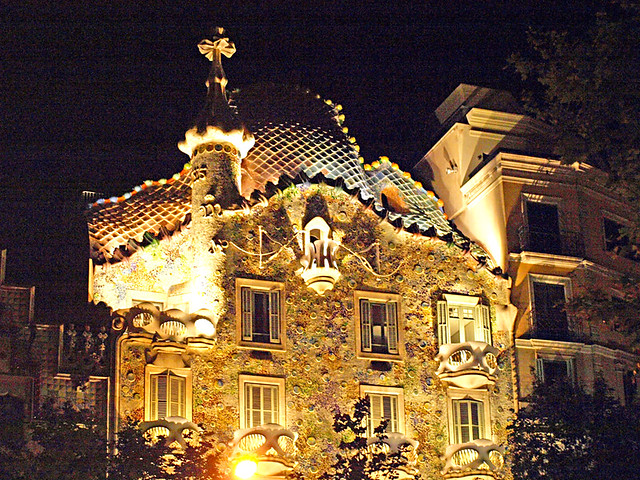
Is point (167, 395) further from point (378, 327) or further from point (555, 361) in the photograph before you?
point (555, 361)

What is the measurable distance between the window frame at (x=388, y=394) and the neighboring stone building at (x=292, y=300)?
0.12 feet

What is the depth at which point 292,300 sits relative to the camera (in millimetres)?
37938

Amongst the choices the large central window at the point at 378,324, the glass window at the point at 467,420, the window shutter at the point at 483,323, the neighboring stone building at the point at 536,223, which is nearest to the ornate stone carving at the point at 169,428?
the large central window at the point at 378,324

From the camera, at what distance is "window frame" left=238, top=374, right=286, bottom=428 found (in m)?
36.2

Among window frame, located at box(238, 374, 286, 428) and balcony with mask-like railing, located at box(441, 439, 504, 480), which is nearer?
window frame, located at box(238, 374, 286, 428)

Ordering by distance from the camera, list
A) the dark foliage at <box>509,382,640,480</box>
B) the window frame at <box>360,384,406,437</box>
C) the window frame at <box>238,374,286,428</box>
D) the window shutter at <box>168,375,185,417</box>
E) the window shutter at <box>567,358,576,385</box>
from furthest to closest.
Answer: the window shutter at <box>567,358,576,385</box> < the window frame at <box>360,384,406,437</box> < the window frame at <box>238,374,286,428</box> < the window shutter at <box>168,375,185,417</box> < the dark foliage at <box>509,382,640,480</box>

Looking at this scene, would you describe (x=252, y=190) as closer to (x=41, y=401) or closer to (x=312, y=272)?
(x=312, y=272)

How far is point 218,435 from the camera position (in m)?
35.7

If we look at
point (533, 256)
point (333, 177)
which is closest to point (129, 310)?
point (333, 177)

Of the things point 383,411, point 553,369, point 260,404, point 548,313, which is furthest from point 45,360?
point 548,313

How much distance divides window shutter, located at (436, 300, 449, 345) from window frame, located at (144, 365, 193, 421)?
23.9 feet

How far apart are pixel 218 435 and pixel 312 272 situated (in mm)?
5070

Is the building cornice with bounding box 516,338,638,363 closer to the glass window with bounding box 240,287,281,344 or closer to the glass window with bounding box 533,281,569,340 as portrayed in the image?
the glass window with bounding box 533,281,569,340

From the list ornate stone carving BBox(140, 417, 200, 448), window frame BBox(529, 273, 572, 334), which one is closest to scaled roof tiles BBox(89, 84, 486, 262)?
window frame BBox(529, 273, 572, 334)
